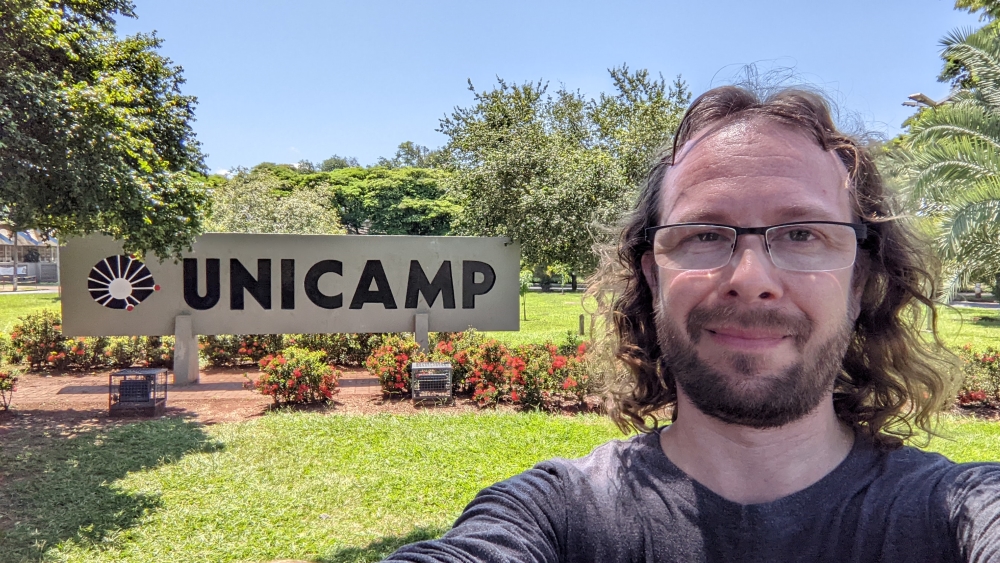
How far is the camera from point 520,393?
9016mm

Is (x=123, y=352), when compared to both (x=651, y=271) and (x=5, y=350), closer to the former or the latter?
(x=5, y=350)

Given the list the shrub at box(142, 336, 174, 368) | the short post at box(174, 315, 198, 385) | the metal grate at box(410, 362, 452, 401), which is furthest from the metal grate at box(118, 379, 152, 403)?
the metal grate at box(410, 362, 452, 401)

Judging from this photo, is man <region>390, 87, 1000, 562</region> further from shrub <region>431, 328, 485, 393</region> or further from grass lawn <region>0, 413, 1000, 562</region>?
shrub <region>431, 328, 485, 393</region>

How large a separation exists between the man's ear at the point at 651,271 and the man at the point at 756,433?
152 mm

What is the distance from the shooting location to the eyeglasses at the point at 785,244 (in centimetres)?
138

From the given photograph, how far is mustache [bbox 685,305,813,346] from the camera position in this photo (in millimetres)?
1318

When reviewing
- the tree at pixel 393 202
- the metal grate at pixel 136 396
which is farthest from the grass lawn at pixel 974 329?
the tree at pixel 393 202

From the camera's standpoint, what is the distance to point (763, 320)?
4.33 feet

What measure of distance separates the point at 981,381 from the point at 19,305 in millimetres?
33495

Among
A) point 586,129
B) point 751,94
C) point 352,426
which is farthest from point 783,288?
point 586,129

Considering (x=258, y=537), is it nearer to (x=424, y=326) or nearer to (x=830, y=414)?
(x=830, y=414)

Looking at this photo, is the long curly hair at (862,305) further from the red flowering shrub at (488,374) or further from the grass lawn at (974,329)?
the grass lawn at (974,329)

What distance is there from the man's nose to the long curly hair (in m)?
0.38

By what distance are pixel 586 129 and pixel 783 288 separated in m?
18.2
